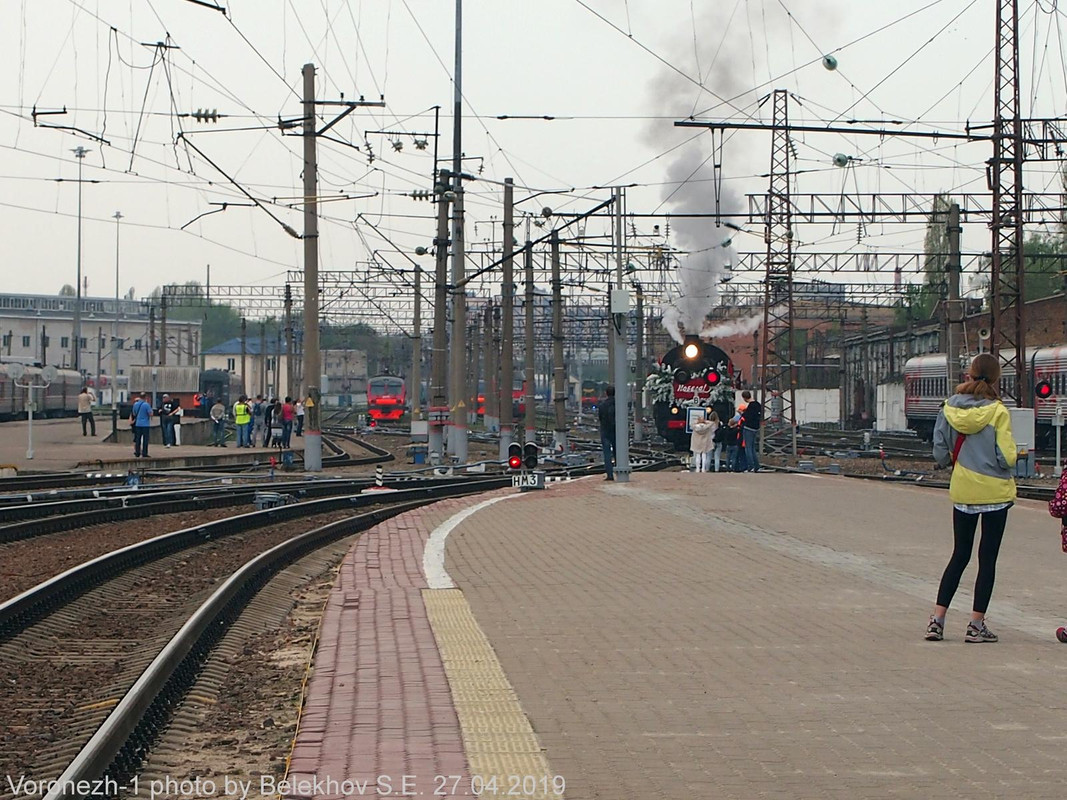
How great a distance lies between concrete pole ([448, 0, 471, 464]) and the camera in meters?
35.4

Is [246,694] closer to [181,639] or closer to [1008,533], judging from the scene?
[181,639]

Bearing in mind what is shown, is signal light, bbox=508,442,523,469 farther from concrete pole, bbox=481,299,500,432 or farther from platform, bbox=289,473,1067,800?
concrete pole, bbox=481,299,500,432

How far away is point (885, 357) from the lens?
7931 cm

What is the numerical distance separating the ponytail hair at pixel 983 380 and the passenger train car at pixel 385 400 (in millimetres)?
71310

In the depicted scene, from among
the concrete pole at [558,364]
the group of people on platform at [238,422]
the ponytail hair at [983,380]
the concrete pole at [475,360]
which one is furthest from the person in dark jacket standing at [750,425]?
the concrete pole at [475,360]

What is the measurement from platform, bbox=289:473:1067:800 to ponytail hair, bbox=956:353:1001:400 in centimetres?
150

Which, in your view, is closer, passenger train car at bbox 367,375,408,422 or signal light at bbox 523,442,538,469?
signal light at bbox 523,442,538,469

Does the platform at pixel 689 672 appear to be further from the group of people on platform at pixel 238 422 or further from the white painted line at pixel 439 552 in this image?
the group of people on platform at pixel 238 422

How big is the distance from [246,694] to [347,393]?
415 ft

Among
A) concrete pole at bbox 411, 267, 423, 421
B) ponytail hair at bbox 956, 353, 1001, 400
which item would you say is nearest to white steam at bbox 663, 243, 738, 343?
concrete pole at bbox 411, 267, 423, 421

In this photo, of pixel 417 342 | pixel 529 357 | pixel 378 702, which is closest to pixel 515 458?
pixel 378 702

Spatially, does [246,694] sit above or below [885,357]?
below

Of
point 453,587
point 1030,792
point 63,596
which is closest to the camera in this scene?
point 1030,792

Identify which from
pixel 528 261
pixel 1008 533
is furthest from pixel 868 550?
pixel 528 261
